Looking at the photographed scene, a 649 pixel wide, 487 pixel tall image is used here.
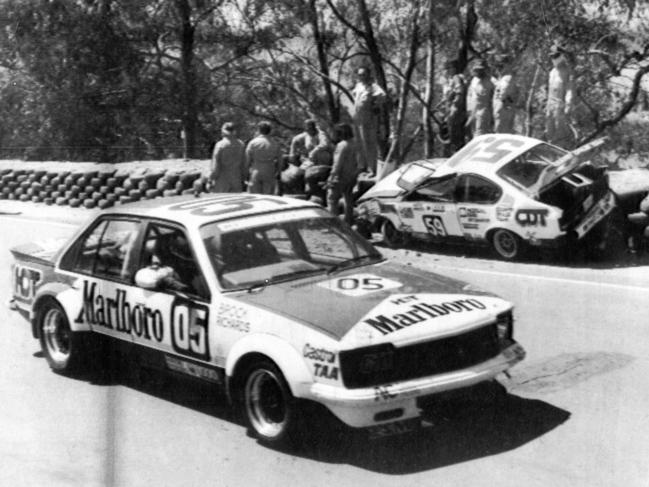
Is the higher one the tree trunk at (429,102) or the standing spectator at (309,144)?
the tree trunk at (429,102)

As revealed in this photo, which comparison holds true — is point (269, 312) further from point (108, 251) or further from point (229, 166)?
point (229, 166)

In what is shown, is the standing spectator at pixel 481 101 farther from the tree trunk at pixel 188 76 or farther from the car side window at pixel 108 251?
the tree trunk at pixel 188 76

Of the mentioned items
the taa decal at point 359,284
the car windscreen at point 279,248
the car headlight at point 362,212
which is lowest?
the car headlight at point 362,212

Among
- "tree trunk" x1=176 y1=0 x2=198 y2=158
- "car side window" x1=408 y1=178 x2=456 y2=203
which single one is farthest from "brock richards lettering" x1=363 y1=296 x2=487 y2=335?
"tree trunk" x1=176 y1=0 x2=198 y2=158

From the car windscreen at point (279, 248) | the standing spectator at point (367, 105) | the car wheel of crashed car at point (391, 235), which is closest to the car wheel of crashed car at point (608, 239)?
the car wheel of crashed car at point (391, 235)

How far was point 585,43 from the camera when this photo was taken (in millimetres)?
22203

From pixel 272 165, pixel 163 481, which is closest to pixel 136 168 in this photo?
pixel 272 165

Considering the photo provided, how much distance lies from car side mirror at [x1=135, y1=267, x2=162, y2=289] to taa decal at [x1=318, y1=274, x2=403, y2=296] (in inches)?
41.0

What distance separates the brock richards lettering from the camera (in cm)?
564

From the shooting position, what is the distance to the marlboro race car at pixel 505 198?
12359mm

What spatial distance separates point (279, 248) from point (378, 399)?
1.66 m

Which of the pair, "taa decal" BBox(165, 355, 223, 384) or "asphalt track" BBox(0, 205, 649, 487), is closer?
"asphalt track" BBox(0, 205, 649, 487)

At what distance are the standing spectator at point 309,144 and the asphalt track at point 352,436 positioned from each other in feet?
23.8

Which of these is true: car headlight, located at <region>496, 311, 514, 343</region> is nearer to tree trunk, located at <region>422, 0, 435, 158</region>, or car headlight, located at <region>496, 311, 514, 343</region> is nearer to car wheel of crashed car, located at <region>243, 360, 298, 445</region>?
car wheel of crashed car, located at <region>243, 360, 298, 445</region>
